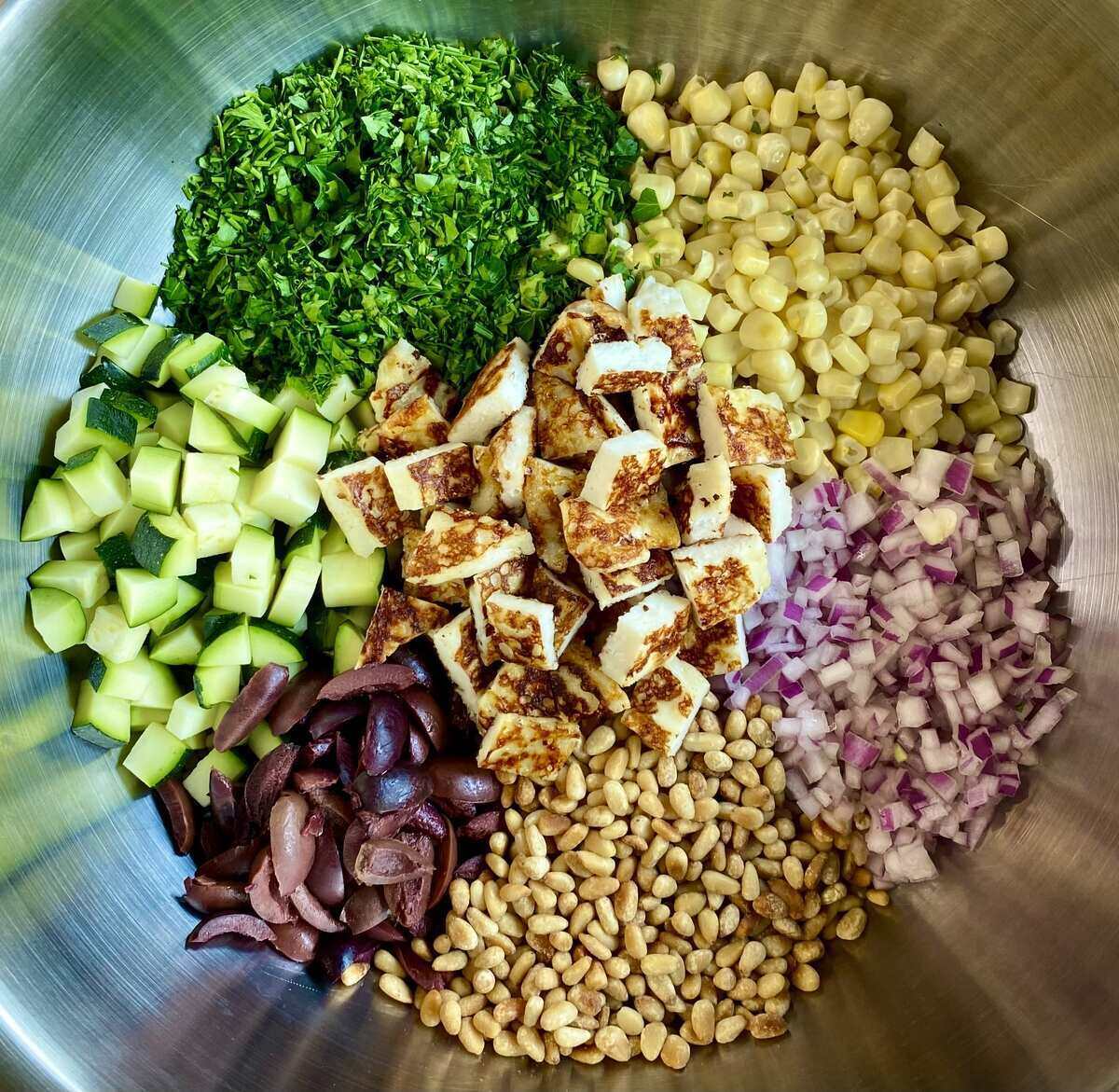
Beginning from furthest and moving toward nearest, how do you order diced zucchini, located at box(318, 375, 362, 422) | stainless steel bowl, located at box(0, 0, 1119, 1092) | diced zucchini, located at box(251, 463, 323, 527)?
1. diced zucchini, located at box(318, 375, 362, 422)
2. diced zucchini, located at box(251, 463, 323, 527)
3. stainless steel bowl, located at box(0, 0, 1119, 1092)

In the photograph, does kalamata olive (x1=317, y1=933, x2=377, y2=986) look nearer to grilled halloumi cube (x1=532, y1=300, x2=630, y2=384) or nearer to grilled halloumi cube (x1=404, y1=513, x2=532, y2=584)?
grilled halloumi cube (x1=404, y1=513, x2=532, y2=584)

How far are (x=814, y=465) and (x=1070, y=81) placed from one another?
946mm

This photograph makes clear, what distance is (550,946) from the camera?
193 cm

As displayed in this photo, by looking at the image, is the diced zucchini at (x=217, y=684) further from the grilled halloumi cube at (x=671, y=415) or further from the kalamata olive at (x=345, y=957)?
the grilled halloumi cube at (x=671, y=415)

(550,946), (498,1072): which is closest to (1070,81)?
(550,946)

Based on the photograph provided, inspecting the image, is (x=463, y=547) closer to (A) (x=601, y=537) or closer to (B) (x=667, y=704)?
(A) (x=601, y=537)

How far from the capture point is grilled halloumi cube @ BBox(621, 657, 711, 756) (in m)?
1.96

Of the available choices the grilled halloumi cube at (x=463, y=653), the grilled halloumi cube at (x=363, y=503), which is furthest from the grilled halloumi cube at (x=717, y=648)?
the grilled halloumi cube at (x=363, y=503)

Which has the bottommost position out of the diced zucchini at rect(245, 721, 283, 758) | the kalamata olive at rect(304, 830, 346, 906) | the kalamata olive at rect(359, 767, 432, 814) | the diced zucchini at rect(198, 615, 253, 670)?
the kalamata olive at rect(304, 830, 346, 906)

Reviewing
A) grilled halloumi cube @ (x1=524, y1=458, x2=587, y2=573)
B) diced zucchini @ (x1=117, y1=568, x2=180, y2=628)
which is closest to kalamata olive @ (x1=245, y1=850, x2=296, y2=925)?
diced zucchini @ (x1=117, y1=568, x2=180, y2=628)

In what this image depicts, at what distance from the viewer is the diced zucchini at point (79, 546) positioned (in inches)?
77.2

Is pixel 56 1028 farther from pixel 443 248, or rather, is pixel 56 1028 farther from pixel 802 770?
pixel 443 248

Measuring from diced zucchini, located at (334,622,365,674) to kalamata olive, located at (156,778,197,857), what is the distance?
430 millimetres

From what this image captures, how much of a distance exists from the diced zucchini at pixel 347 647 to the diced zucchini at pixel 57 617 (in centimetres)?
54
